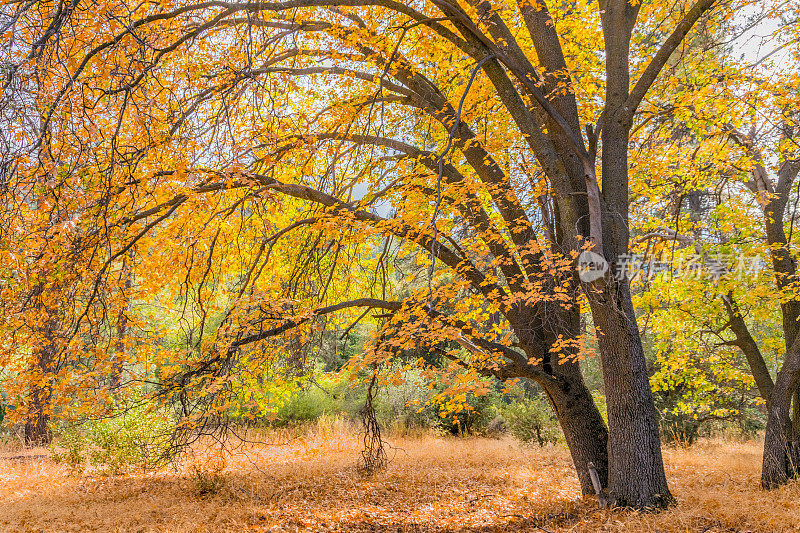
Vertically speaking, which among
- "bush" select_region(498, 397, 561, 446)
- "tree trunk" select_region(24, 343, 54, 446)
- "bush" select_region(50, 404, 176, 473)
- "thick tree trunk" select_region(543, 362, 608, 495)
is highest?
"tree trunk" select_region(24, 343, 54, 446)

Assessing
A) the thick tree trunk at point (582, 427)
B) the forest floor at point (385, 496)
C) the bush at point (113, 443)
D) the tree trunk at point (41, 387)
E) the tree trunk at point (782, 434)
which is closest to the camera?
the tree trunk at point (41, 387)

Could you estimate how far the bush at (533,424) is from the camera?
12.6 meters

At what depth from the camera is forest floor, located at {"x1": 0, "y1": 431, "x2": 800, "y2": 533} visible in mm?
5562

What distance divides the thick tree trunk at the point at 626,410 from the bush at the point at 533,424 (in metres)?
7.65

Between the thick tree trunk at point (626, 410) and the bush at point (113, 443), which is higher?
the thick tree trunk at point (626, 410)

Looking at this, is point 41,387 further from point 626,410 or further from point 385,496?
point 626,410

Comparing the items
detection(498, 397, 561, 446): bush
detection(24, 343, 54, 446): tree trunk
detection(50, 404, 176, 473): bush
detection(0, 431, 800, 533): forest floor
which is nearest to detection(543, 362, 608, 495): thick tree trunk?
detection(0, 431, 800, 533): forest floor

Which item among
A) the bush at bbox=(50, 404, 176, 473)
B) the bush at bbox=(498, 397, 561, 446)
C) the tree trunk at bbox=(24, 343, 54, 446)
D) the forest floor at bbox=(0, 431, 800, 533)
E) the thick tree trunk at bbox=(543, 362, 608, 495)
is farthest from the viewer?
the bush at bbox=(498, 397, 561, 446)

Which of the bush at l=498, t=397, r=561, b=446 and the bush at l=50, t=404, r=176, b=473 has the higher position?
the bush at l=50, t=404, r=176, b=473

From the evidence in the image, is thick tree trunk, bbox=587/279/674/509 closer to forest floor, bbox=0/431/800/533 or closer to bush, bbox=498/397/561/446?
forest floor, bbox=0/431/800/533

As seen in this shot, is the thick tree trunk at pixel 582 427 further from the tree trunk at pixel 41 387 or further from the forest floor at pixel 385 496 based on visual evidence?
the tree trunk at pixel 41 387

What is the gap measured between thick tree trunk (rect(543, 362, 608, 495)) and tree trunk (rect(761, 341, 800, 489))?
300cm

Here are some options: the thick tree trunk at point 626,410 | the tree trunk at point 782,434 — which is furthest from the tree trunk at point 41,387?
the tree trunk at point 782,434

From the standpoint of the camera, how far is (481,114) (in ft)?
23.0
